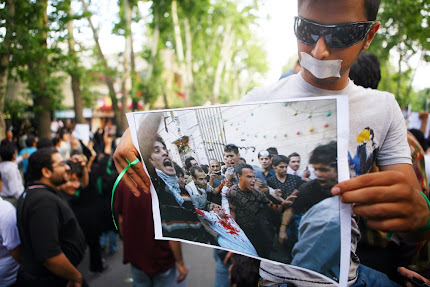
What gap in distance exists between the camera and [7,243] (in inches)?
90.0

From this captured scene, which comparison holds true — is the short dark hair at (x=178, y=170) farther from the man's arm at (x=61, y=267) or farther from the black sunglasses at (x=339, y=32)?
the man's arm at (x=61, y=267)

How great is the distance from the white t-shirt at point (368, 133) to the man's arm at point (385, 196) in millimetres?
189

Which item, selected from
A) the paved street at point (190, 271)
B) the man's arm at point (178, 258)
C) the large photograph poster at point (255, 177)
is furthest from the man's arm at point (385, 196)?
the paved street at point (190, 271)

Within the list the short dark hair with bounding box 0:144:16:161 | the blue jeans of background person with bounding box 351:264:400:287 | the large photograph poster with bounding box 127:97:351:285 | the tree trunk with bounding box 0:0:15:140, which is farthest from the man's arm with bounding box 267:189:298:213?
the tree trunk with bounding box 0:0:15:140

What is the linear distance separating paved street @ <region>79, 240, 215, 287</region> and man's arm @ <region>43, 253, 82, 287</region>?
189cm

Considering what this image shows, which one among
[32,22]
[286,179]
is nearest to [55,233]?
[286,179]

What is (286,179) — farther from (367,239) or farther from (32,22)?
(32,22)

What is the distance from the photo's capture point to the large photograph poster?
0.84 metres

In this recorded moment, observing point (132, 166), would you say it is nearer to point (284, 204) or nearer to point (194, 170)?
point (194, 170)

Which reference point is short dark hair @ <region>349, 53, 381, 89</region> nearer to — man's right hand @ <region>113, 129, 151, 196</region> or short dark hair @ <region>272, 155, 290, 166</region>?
short dark hair @ <region>272, 155, 290, 166</region>

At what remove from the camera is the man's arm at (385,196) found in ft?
2.68

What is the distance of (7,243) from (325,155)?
2540 millimetres

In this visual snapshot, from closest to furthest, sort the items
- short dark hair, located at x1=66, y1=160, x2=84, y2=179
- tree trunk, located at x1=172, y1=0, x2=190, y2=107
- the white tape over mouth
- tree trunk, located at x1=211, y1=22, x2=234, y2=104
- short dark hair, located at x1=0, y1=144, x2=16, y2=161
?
1. the white tape over mouth
2. short dark hair, located at x1=66, y1=160, x2=84, y2=179
3. short dark hair, located at x1=0, y1=144, x2=16, y2=161
4. tree trunk, located at x1=172, y1=0, x2=190, y2=107
5. tree trunk, located at x1=211, y1=22, x2=234, y2=104

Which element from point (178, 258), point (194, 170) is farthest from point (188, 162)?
point (178, 258)
